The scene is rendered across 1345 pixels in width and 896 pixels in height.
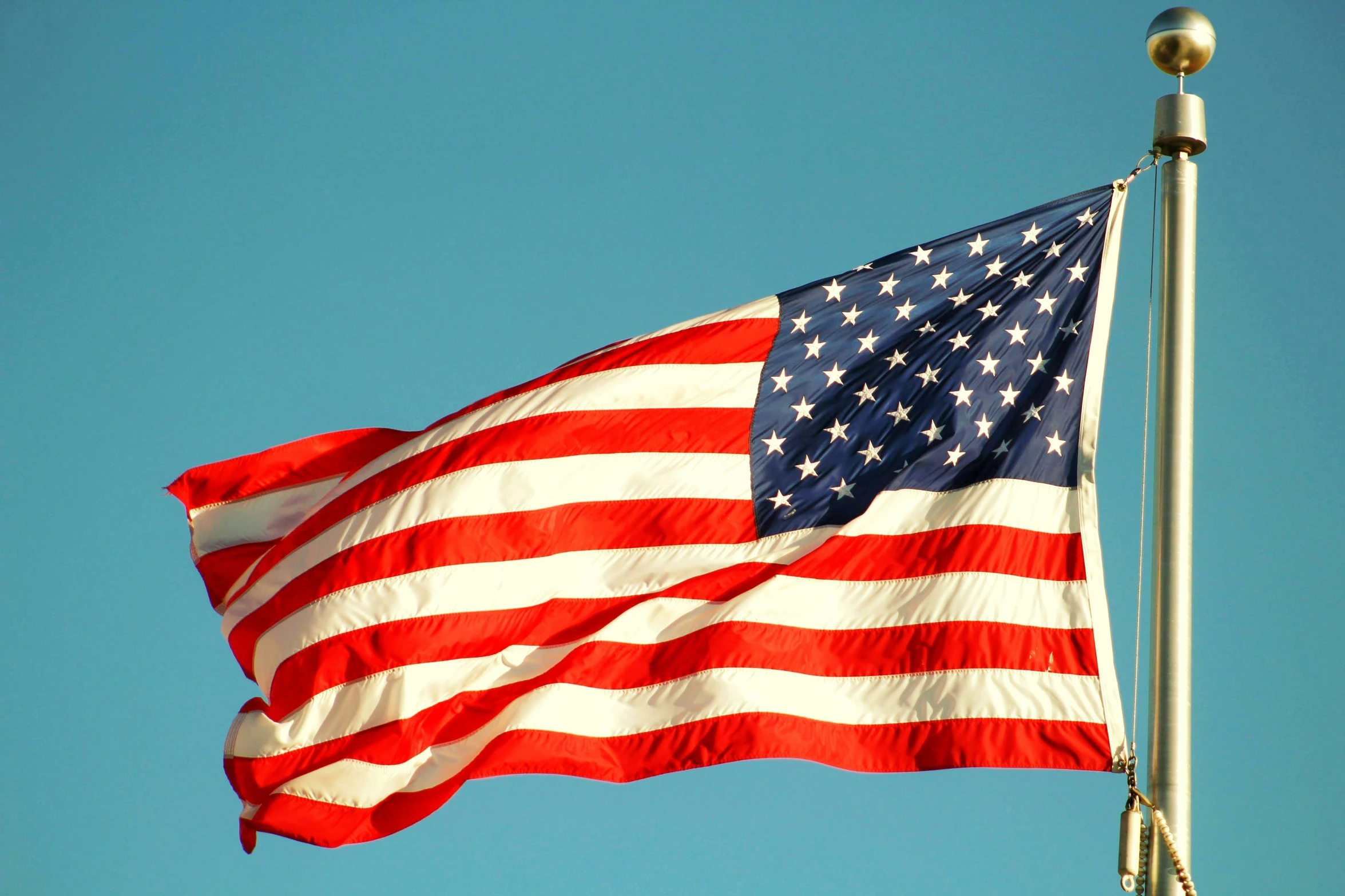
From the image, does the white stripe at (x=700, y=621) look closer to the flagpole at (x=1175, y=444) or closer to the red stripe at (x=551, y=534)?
the red stripe at (x=551, y=534)

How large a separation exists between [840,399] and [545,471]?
8.10 ft

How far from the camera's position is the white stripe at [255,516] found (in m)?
14.7

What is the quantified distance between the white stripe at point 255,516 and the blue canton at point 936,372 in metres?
4.40

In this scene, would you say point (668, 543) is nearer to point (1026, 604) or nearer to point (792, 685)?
point (792, 685)

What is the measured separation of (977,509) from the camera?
39.8 ft

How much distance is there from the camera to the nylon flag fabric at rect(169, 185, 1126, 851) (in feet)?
38.5

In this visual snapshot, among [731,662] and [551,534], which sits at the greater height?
[551,534]

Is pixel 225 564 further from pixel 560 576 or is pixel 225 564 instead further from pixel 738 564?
pixel 738 564

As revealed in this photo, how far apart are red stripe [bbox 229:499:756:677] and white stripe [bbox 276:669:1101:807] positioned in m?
1.23

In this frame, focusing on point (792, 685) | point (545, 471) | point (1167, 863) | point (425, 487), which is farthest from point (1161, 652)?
point (425, 487)

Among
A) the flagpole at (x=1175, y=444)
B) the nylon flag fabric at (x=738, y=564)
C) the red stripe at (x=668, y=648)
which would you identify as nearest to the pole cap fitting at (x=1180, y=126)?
the flagpole at (x=1175, y=444)

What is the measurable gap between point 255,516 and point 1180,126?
28.6ft

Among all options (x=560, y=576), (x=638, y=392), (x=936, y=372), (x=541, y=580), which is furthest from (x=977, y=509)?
(x=541, y=580)

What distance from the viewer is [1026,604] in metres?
11.8
